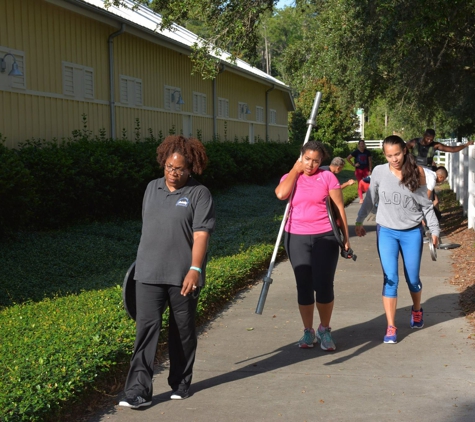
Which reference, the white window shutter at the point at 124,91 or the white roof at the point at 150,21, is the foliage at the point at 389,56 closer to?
the white roof at the point at 150,21

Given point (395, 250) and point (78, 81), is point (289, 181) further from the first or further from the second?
point (78, 81)

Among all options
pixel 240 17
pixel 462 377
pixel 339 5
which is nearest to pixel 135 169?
pixel 240 17

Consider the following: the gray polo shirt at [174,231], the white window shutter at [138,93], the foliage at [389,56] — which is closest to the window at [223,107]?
the foliage at [389,56]

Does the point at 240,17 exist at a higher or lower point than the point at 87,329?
higher

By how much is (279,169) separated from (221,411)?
83.6 feet

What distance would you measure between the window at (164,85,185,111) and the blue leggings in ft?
52.2

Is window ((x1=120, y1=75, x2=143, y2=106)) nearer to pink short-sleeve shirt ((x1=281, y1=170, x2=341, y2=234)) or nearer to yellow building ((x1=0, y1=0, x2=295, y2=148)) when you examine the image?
yellow building ((x1=0, y1=0, x2=295, y2=148))

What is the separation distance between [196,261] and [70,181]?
8.98 m

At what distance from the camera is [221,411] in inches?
199

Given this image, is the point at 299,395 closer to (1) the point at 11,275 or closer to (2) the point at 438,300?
(2) the point at 438,300

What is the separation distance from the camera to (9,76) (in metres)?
13.9

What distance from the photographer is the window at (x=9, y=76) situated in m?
13.8

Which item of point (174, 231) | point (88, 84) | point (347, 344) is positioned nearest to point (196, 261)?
point (174, 231)

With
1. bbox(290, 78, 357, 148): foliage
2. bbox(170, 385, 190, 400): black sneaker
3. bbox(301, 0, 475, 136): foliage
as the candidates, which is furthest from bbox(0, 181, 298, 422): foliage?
bbox(290, 78, 357, 148): foliage
